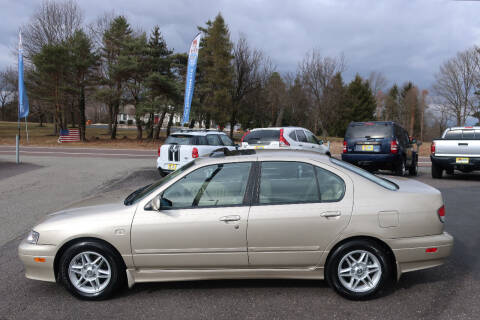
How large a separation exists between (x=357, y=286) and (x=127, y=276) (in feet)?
7.57

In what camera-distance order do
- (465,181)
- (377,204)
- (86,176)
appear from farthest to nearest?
1. (86,176)
2. (465,181)
3. (377,204)

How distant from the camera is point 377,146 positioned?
12.0 metres

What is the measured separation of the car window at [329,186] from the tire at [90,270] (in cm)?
216

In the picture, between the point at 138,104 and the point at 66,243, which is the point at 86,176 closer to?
the point at 66,243

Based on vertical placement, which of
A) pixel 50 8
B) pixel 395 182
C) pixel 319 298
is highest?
pixel 50 8

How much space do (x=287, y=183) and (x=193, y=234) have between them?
108 cm

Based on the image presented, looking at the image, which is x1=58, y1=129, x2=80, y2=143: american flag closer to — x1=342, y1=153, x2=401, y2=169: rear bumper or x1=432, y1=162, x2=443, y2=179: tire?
x1=342, y1=153, x2=401, y2=169: rear bumper

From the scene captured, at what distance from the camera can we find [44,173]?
12820 millimetres

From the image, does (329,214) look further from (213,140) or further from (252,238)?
(213,140)

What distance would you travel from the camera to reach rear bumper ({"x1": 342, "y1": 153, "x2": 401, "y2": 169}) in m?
11.8

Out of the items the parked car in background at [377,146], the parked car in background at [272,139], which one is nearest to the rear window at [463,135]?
the parked car in background at [377,146]

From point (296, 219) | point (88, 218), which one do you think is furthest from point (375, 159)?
point (88, 218)

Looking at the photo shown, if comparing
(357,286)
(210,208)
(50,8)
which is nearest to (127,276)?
(210,208)

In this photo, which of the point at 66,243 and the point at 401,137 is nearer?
the point at 66,243
